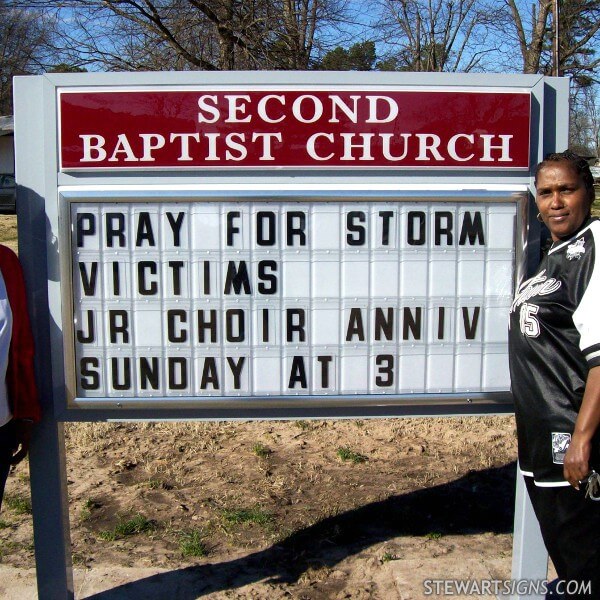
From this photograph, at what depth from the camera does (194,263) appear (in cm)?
338

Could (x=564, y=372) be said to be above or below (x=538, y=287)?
below

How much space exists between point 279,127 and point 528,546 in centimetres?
227

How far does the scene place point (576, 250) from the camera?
2.63m

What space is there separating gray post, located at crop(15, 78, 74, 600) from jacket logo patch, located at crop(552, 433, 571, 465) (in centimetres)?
219

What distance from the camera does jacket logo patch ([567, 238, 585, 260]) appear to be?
2.62 m

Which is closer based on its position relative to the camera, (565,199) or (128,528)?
(565,199)

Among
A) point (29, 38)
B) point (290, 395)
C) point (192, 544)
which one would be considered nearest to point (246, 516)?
point (192, 544)

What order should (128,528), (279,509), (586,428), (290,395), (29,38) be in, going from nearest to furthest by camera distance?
1. (586,428)
2. (290,395)
3. (128,528)
4. (279,509)
5. (29,38)

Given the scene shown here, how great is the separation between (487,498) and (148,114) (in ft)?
10.7

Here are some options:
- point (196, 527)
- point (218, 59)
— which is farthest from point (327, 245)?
point (218, 59)

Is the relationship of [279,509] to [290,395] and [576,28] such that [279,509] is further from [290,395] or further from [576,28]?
[576,28]

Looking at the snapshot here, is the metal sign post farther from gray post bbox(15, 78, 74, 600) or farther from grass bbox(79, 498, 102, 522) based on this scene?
grass bbox(79, 498, 102, 522)

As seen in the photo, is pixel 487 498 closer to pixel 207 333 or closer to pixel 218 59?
pixel 207 333

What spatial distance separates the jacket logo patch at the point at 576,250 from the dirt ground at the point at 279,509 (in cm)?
201
